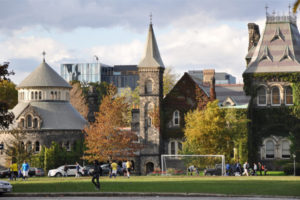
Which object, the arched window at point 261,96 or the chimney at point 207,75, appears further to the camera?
the chimney at point 207,75

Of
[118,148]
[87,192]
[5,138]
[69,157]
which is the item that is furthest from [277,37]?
[87,192]

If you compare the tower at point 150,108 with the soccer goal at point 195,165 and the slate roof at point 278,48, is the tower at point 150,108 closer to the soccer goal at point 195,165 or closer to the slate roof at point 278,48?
the soccer goal at point 195,165

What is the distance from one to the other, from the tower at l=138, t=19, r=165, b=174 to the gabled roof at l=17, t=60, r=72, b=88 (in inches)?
632

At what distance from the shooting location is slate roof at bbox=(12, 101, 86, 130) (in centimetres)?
8838

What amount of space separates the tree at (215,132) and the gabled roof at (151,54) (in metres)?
10.2

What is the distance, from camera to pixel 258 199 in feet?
115

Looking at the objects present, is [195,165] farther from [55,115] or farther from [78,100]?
[78,100]

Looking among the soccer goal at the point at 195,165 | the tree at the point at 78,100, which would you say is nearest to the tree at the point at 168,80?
the tree at the point at 78,100

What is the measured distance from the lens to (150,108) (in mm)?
83438

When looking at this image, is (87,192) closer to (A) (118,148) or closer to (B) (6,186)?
(B) (6,186)

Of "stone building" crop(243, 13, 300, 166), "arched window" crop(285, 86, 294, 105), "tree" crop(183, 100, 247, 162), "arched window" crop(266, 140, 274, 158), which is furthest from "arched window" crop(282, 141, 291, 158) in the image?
"tree" crop(183, 100, 247, 162)

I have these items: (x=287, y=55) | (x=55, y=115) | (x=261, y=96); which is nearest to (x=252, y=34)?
(x=287, y=55)

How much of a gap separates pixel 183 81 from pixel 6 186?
1883 inches

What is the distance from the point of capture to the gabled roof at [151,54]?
275 feet
